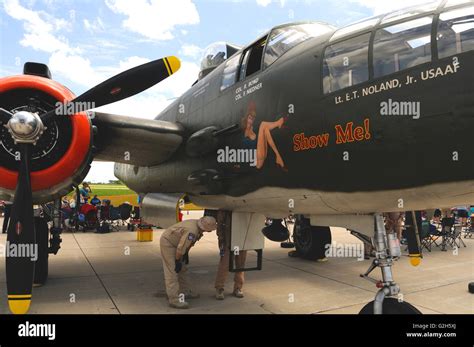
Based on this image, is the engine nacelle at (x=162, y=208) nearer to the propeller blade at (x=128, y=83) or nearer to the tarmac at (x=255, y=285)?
the tarmac at (x=255, y=285)

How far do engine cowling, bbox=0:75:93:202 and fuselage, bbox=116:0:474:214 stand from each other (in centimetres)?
229

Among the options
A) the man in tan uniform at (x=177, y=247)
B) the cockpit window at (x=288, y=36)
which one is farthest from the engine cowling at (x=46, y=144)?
the cockpit window at (x=288, y=36)

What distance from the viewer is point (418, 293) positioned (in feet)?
24.3

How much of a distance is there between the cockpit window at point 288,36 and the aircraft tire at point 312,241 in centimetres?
620

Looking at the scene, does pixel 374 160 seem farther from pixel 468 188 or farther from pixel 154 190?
pixel 154 190

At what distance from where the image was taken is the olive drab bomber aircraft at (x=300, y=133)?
3.66 metres

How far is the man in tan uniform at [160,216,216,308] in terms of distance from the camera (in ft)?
21.1
